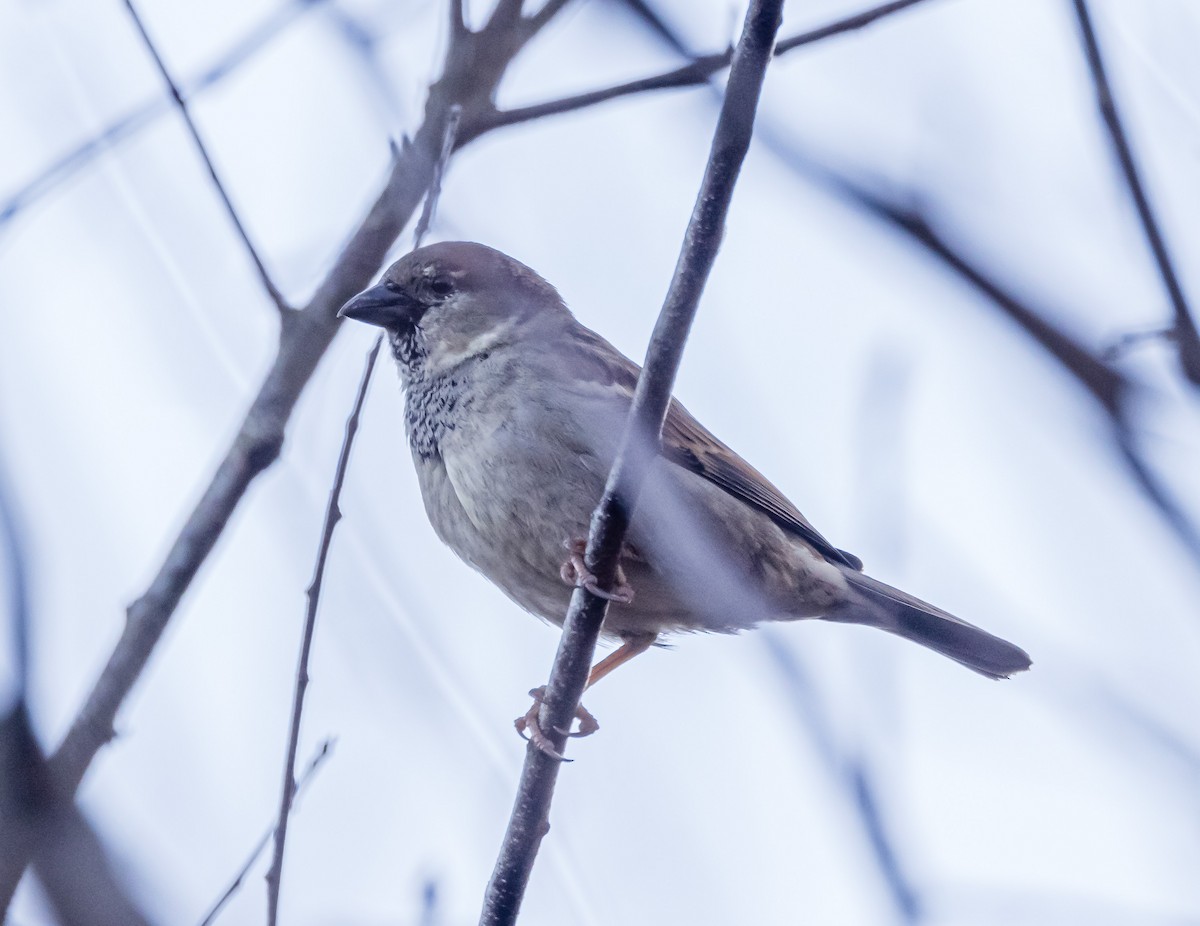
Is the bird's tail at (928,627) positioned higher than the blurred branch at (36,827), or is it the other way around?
the bird's tail at (928,627)

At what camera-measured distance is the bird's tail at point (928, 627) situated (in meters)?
4.86

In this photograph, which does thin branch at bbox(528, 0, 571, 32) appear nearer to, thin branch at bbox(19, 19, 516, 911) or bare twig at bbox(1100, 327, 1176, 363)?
thin branch at bbox(19, 19, 516, 911)

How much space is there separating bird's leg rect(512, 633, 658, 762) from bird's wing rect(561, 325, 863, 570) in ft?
1.94

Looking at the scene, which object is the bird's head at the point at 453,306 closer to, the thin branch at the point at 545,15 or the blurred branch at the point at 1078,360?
the thin branch at the point at 545,15

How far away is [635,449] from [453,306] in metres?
2.23

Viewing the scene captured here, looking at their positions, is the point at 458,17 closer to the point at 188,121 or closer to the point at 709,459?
the point at 188,121

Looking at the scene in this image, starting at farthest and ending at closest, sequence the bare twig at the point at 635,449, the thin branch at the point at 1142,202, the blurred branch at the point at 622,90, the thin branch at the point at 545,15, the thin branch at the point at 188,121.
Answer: the thin branch at the point at 545,15, the blurred branch at the point at 622,90, the thin branch at the point at 188,121, the bare twig at the point at 635,449, the thin branch at the point at 1142,202

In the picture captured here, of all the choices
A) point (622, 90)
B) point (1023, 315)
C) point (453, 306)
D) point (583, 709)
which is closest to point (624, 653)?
point (583, 709)

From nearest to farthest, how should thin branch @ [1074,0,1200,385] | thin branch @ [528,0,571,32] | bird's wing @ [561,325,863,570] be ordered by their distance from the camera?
1. thin branch @ [1074,0,1200,385]
2. thin branch @ [528,0,571,32]
3. bird's wing @ [561,325,863,570]

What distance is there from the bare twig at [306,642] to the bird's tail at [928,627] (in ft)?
7.77

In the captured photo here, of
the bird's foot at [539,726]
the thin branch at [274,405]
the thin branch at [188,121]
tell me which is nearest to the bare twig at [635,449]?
the bird's foot at [539,726]

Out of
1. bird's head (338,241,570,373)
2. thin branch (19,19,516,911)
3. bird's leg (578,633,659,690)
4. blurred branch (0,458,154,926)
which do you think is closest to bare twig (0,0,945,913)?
thin branch (19,19,516,911)

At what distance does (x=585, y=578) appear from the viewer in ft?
10.0

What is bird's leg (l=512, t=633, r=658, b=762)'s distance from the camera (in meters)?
3.22
